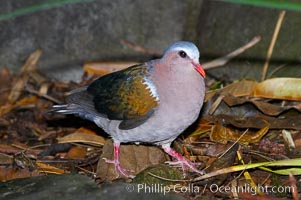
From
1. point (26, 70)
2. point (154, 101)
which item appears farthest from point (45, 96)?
point (154, 101)

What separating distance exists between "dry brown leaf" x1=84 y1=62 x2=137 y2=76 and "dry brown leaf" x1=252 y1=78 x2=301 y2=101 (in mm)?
1560

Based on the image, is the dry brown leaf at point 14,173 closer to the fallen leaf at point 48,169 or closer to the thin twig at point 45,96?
the fallen leaf at point 48,169

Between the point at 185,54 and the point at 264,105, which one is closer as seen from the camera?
the point at 185,54

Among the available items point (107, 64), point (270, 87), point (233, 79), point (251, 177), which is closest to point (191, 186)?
point (251, 177)

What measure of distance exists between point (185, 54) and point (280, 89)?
112 centimetres

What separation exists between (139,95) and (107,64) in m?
1.92

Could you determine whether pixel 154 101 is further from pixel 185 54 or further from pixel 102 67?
pixel 102 67

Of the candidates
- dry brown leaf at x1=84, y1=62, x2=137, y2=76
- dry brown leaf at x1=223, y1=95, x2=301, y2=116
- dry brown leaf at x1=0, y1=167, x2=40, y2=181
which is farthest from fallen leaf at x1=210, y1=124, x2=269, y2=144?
dry brown leaf at x1=84, y1=62, x2=137, y2=76

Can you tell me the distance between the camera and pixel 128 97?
15.1 ft

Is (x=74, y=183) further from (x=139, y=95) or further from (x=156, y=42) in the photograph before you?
(x=156, y=42)

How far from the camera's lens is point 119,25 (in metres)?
6.50

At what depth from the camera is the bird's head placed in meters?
4.38

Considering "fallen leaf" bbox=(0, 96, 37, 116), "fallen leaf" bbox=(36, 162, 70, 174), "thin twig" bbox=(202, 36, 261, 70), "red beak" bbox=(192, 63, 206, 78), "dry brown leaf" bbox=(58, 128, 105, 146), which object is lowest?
"fallen leaf" bbox=(36, 162, 70, 174)

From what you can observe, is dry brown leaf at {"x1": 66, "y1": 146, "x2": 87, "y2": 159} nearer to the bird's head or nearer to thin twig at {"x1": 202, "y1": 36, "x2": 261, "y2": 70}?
the bird's head
